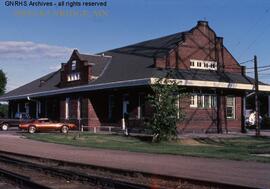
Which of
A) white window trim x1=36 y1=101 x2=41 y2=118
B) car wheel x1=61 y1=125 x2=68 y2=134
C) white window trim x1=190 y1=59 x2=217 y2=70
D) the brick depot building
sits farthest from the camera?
white window trim x1=36 y1=101 x2=41 y2=118

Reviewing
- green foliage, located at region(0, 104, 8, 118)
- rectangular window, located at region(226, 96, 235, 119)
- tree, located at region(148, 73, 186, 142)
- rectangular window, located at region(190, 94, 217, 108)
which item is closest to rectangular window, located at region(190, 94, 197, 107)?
rectangular window, located at region(190, 94, 217, 108)

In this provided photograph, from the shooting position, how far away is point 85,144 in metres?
29.9

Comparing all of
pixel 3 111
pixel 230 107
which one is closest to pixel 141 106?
pixel 230 107

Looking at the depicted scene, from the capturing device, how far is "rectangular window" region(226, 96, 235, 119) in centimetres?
4282

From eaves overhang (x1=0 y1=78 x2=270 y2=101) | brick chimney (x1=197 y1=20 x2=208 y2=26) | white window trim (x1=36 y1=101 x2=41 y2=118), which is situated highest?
brick chimney (x1=197 y1=20 x2=208 y2=26)

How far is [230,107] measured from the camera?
4309cm

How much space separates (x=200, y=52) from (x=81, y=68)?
10.5 meters

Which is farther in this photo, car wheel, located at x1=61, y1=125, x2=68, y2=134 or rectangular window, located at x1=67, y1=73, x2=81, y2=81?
rectangular window, located at x1=67, y1=73, x2=81, y2=81

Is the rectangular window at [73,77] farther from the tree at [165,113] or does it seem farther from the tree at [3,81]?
the tree at [3,81]

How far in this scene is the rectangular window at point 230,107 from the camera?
140 ft

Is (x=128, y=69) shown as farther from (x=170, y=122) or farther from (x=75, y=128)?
(x=170, y=122)

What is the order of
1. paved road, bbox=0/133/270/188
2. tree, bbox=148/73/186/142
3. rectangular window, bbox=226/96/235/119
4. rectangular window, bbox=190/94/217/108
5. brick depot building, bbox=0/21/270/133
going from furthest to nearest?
rectangular window, bbox=226/96/235/119 < rectangular window, bbox=190/94/217/108 < brick depot building, bbox=0/21/270/133 < tree, bbox=148/73/186/142 < paved road, bbox=0/133/270/188

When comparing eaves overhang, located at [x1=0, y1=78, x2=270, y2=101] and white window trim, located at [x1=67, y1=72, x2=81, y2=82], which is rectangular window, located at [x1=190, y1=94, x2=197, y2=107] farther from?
white window trim, located at [x1=67, y1=72, x2=81, y2=82]

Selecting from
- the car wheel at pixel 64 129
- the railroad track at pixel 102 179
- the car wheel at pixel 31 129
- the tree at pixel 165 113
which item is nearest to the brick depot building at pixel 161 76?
the car wheel at pixel 64 129
